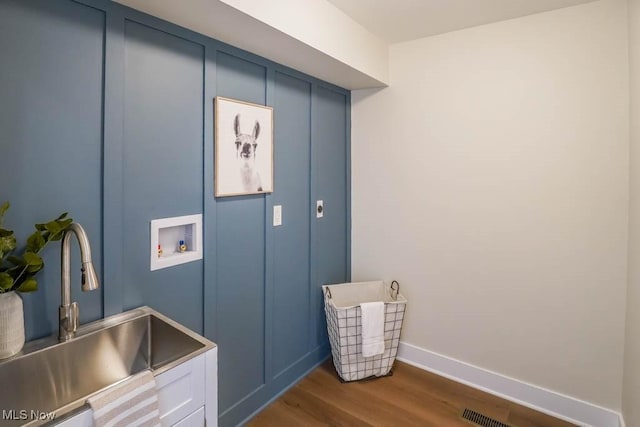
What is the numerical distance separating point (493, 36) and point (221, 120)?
178 cm

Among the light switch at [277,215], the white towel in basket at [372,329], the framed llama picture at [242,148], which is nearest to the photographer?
the framed llama picture at [242,148]

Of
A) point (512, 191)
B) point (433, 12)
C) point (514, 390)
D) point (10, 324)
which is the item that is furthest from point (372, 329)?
point (433, 12)

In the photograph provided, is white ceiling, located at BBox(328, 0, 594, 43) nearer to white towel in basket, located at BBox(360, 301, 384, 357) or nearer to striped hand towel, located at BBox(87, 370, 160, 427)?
white towel in basket, located at BBox(360, 301, 384, 357)

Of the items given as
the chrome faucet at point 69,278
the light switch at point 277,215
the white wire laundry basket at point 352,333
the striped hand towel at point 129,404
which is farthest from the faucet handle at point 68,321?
the white wire laundry basket at point 352,333

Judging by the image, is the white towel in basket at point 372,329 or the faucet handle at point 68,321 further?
the white towel in basket at point 372,329

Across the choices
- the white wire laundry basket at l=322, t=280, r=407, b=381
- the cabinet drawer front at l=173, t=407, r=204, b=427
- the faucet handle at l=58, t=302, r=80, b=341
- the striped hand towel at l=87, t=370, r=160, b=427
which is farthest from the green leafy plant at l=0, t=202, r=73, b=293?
the white wire laundry basket at l=322, t=280, r=407, b=381

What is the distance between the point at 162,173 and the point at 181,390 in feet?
3.00

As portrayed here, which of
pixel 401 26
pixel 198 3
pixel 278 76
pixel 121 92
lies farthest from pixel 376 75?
pixel 121 92

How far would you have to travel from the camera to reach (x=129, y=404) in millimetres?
933

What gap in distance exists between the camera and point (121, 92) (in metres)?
1.38

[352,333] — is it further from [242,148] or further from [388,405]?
[242,148]

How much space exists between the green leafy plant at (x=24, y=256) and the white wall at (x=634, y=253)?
2454 millimetres

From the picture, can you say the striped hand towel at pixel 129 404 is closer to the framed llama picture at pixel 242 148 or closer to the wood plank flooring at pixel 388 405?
the framed llama picture at pixel 242 148

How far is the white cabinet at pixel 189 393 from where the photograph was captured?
3.50 feet
